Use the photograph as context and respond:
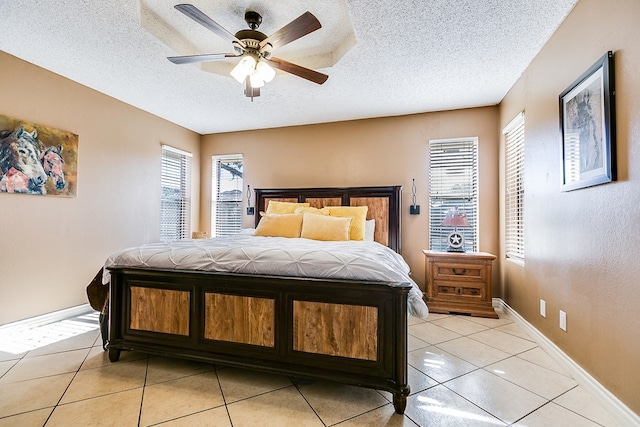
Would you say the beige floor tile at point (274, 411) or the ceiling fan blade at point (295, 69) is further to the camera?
the ceiling fan blade at point (295, 69)

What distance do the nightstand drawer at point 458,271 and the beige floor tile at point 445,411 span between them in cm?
189

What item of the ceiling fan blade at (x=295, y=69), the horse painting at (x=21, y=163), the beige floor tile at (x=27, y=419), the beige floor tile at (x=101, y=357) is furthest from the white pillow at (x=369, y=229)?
the horse painting at (x=21, y=163)

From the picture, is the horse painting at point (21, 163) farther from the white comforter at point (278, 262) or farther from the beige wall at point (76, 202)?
the white comforter at point (278, 262)

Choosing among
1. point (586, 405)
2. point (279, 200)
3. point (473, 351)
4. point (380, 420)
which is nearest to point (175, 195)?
point (279, 200)

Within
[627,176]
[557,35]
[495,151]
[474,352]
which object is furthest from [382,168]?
[627,176]

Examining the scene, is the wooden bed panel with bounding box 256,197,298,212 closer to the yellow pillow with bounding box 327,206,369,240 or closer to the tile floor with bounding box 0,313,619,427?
the yellow pillow with bounding box 327,206,369,240

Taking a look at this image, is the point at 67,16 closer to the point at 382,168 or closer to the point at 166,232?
the point at 166,232

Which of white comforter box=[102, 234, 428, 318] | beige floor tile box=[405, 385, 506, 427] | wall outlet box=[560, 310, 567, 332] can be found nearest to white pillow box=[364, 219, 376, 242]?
white comforter box=[102, 234, 428, 318]

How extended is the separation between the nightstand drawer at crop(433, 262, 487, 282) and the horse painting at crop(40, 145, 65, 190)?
4374 millimetres

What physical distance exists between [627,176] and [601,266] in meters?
0.58

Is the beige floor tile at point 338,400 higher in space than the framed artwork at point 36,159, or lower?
lower

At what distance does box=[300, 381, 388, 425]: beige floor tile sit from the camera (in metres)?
→ 1.73

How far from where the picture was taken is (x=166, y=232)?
479 centimetres

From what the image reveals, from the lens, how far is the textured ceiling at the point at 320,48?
2.26 meters
